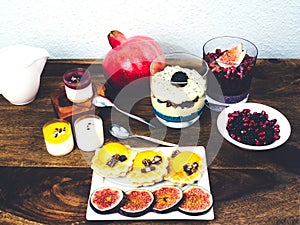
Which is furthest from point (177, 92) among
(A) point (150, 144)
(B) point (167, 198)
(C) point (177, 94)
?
(B) point (167, 198)

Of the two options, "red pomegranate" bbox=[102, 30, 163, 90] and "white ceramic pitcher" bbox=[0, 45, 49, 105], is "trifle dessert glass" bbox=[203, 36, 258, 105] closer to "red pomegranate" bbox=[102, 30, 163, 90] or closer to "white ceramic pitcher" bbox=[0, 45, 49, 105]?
"red pomegranate" bbox=[102, 30, 163, 90]

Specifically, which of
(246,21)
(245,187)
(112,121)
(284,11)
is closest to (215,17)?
(246,21)

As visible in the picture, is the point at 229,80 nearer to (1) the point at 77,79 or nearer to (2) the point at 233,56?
(2) the point at 233,56

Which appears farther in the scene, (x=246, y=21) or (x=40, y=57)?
(x=246, y=21)

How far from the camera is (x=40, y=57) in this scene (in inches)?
47.7

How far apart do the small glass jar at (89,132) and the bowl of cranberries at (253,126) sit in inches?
11.6

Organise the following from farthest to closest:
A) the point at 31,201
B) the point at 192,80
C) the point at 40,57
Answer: the point at 40,57
the point at 192,80
the point at 31,201

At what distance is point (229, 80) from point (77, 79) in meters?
0.39

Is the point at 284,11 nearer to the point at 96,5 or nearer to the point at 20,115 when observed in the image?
the point at 96,5

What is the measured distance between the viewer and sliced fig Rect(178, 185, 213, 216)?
37.3 inches

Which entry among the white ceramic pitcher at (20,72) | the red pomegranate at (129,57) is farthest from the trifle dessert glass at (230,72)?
the white ceramic pitcher at (20,72)

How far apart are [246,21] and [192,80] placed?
1.14 feet

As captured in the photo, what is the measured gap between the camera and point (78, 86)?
47.4 inches

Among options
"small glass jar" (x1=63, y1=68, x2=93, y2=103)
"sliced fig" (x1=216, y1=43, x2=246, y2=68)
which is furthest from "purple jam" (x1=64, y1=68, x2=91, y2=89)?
"sliced fig" (x1=216, y1=43, x2=246, y2=68)
